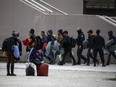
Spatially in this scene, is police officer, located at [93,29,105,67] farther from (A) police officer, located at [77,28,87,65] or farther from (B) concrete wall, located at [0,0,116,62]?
(B) concrete wall, located at [0,0,116,62]

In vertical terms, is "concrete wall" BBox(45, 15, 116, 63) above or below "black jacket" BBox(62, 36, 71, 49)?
above

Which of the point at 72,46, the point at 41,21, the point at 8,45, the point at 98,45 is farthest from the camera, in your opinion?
the point at 41,21

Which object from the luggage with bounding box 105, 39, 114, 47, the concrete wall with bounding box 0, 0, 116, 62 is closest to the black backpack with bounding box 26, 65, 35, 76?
the luggage with bounding box 105, 39, 114, 47

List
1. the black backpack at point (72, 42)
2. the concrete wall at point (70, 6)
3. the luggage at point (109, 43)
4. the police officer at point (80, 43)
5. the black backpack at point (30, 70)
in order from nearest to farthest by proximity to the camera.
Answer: the black backpack at point (30, 70), the black backpack at point (72, 42), the police officer at point (80, 43), the luggage at point (109, 43), the concrete wall at point (70, 6)

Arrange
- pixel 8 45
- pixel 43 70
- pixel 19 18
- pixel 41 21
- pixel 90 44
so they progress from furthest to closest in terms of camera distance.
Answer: pixel 19 18, pixel 41 21, pixel 90 44, pixel 8 45, pixel 43 70

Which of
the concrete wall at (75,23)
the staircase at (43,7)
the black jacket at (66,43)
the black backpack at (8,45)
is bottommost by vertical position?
the black backpack at (8,45)

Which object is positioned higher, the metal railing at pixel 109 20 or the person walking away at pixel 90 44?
the metal railing at pixel 109 20

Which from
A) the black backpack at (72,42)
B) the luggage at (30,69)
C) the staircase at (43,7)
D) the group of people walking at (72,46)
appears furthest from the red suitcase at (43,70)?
the staircase at (43,7)

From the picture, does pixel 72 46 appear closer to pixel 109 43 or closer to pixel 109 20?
pixel 109 43

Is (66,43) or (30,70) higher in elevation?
(66,43)

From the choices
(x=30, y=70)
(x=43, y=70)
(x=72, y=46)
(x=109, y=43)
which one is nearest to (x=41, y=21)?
(x=72, y=46)

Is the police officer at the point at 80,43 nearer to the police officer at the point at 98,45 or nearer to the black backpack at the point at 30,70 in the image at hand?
the police officer at the point at 98,45

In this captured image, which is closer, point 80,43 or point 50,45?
point 80,43

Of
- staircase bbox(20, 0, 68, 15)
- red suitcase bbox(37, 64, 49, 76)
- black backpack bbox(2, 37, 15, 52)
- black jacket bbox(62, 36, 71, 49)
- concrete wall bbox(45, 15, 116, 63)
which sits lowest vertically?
red suitcase bbox(37, 64, 49, 76)
